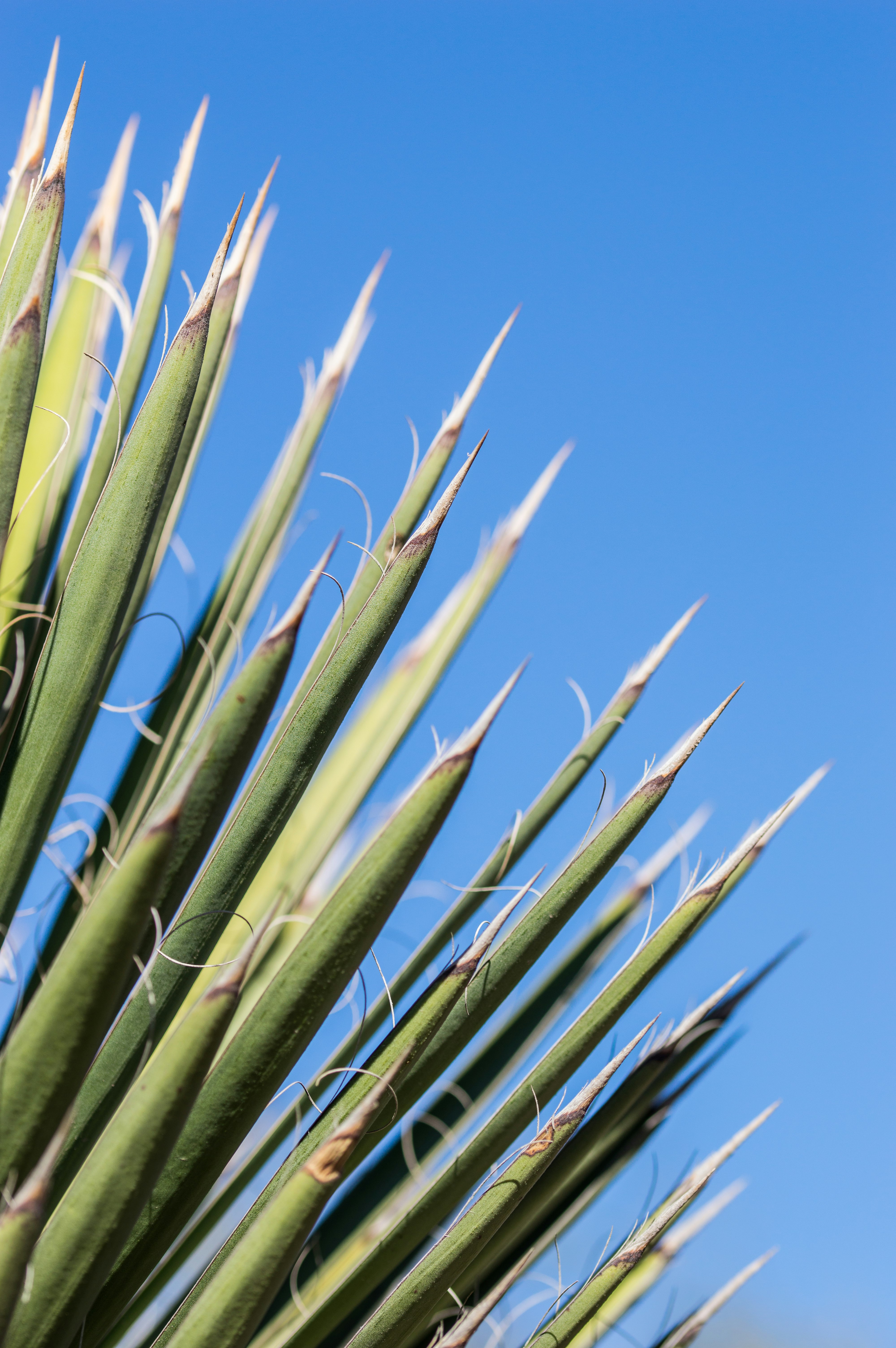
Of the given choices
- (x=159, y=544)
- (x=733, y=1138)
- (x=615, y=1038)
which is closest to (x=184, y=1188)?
(x=615, y=1038)

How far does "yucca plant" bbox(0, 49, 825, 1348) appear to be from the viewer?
A: 621mm

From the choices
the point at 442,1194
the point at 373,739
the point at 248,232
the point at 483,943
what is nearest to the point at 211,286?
the point at 248,232

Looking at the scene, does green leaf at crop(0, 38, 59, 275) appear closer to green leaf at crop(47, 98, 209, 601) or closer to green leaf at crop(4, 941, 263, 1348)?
green leaf at crop(47, 98, 209, 601)

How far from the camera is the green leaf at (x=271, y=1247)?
0.64 meters

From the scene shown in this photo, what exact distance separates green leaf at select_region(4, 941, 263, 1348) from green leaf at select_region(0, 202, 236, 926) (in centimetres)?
39

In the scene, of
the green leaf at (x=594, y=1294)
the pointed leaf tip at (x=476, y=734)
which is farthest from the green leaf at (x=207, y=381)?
the green leaf at (x=594, y=1294)

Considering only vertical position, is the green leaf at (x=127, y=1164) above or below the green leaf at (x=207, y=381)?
below

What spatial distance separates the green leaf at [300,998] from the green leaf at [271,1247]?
108mm

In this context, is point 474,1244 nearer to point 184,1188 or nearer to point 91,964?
point 184,1188

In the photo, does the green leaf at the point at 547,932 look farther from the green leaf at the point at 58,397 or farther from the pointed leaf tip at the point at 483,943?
the green leaf at the point at 58,397

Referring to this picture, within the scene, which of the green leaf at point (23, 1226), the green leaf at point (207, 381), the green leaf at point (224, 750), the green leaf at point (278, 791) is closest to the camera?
the green leaf at point (23, 1226)

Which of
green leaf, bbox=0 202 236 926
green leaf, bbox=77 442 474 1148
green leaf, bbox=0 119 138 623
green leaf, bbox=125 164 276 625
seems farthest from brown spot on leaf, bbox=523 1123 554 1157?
green leaf, bbox=0 119 138 623

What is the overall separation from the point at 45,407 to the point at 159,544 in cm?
26

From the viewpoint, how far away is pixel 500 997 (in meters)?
0.97
